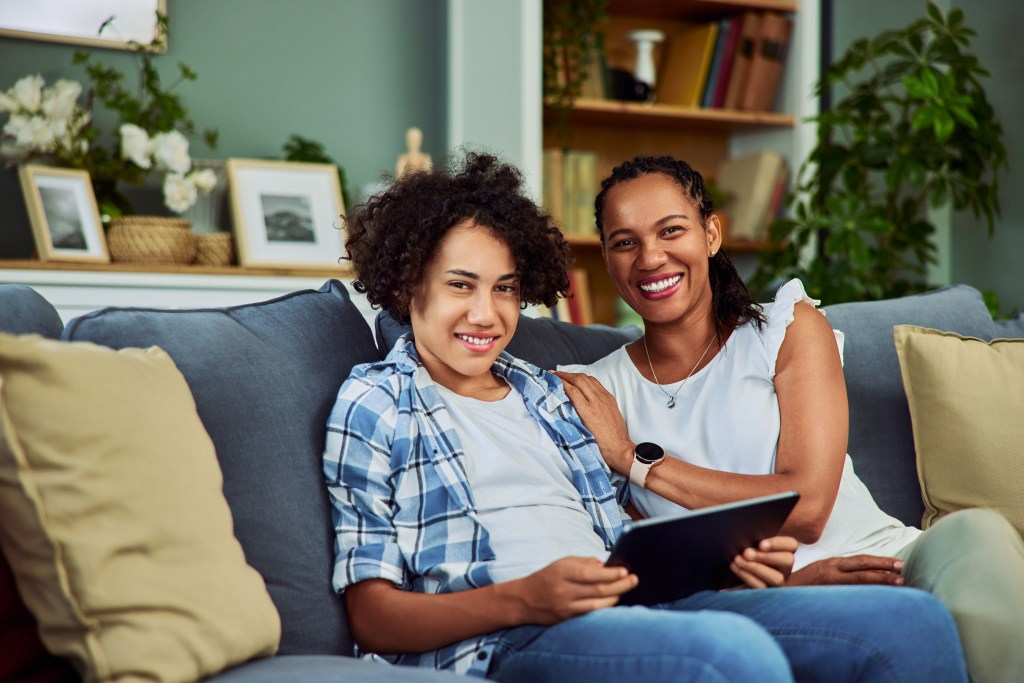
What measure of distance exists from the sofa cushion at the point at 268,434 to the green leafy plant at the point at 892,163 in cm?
208

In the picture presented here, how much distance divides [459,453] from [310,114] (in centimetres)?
212

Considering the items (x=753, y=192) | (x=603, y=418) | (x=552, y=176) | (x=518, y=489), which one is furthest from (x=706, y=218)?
(x=753, y=192)

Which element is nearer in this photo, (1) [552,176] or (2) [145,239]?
(2) [145,239]

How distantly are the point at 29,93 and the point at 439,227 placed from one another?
167cm

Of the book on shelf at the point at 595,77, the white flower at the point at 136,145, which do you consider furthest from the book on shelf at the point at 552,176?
the white flower at the point at 136,145

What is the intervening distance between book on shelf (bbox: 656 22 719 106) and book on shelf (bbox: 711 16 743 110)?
1.6 inches

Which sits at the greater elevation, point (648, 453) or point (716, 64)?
point (716, 64)

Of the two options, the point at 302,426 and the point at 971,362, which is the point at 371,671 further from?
the point at 971,362

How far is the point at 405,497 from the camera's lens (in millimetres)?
1349

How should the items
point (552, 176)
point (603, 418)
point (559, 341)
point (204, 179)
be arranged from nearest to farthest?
point (603, 418)
point (559, 341)
point (204, 179)
point (552, 176)

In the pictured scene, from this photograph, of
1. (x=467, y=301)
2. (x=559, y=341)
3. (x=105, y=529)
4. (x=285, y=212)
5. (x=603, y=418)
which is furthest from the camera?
(x=285, y=212)

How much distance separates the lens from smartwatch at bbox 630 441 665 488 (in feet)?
5.02

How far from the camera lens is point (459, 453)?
1.39 m

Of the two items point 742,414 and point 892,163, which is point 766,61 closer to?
point 892,163
